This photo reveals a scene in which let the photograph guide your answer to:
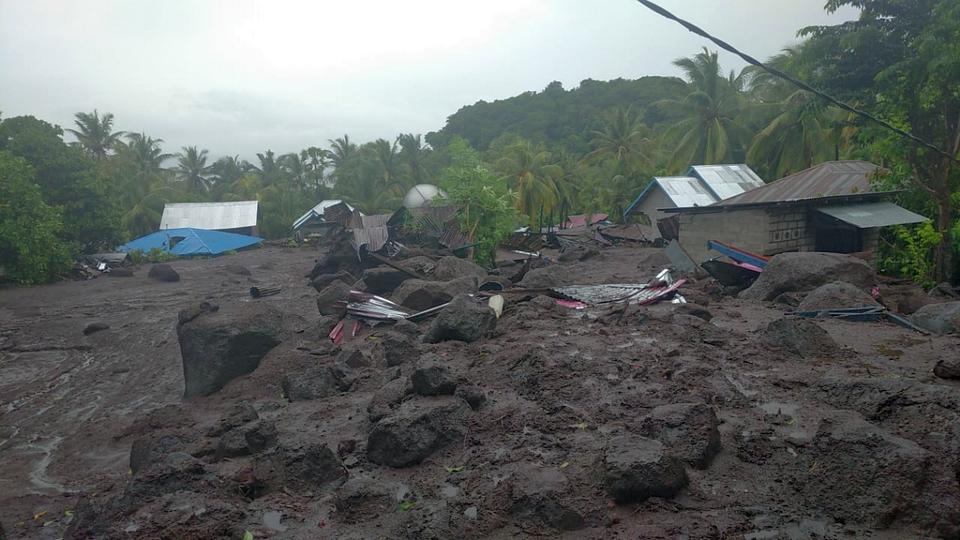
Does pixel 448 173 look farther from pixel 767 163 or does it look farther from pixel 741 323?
pixel 767 163

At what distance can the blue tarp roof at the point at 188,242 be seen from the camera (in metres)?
36.0

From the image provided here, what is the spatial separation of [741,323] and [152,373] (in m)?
10.6

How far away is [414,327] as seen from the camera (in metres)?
10.6

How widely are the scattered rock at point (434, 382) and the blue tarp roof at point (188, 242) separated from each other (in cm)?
3300

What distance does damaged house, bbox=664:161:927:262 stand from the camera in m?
15.9

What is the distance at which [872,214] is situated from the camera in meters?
15.6

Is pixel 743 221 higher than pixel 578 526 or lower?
higher

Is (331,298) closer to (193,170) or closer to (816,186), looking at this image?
(816,186)

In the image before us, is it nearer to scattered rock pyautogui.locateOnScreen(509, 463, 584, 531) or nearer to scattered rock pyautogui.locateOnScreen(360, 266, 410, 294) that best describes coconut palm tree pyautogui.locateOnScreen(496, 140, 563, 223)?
scattered rock pyautogui.locateOnScreen(360, 266, 410, 294)

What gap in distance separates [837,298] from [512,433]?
281 inches

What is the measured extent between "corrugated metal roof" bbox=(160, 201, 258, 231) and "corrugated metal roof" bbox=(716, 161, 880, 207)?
115 ft

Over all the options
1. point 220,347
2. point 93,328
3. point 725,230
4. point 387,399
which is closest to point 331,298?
point 220,347

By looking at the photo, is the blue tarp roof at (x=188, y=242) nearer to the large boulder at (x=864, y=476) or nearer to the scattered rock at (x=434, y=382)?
the scattered rock at (x=434, y=382)

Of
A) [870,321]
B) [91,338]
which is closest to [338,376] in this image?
[870,321]
